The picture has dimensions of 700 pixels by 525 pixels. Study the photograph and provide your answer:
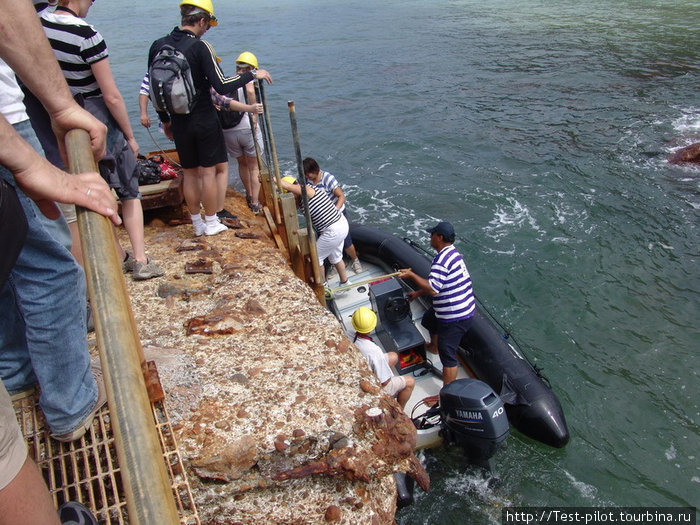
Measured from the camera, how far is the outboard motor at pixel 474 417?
4691 mm

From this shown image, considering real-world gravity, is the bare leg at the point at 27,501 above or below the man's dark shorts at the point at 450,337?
above

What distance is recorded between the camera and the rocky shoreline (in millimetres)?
2660

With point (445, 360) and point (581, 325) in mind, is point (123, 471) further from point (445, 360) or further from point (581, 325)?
point (581, 325)

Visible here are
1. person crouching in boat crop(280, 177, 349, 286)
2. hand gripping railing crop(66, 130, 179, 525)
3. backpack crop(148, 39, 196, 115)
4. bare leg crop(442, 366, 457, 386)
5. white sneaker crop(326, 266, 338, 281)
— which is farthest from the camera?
white sneaker crop(326, 266, 338, 281)

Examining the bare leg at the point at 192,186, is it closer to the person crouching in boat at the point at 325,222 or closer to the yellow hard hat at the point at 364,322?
the person crouching in boat at the point at 325,222

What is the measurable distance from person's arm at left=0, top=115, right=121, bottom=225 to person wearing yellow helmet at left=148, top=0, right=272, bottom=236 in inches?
124

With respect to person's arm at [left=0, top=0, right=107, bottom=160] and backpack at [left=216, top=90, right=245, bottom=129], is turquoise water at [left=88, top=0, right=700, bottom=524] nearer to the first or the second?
backpack at [left=216, top=90, right=245, bottom=129]

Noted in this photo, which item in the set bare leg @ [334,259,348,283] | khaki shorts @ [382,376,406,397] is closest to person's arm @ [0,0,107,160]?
khaki shorts @ [382,376,406,397]

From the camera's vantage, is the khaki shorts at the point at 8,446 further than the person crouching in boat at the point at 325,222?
No

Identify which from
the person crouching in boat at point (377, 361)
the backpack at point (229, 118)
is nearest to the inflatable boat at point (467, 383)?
the person crouching in boat at point (377, 361)

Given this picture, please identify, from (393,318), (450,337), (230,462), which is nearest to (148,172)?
(393,318)

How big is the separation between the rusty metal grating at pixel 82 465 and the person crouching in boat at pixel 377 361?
272cm

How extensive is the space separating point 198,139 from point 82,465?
134 inches

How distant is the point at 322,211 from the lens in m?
6.88
